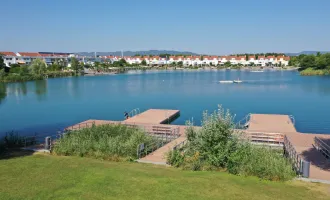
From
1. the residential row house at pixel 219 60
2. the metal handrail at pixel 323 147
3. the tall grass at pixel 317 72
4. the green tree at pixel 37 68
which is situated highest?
the residential row house at pixel 219 60

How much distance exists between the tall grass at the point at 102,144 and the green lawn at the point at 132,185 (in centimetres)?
229

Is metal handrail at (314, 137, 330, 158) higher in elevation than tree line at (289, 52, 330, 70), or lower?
lower

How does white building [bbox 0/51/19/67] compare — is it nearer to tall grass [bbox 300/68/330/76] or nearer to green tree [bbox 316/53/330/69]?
tall grass [bbox 300/68/330/76]

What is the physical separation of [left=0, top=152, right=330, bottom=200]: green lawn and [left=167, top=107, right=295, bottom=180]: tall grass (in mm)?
541

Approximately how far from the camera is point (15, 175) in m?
9.73

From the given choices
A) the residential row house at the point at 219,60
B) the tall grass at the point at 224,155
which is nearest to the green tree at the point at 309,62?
the residential row house at the point at 219,60

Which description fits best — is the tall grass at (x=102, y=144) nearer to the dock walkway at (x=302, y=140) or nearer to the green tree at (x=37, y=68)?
the dock walkway at (x=302, y=140)

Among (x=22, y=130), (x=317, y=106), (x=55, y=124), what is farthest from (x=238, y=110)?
(x=22, y=130)

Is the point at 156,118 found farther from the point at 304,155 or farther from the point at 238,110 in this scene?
the point at 304,155

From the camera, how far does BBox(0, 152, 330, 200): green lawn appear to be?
7.97 metres

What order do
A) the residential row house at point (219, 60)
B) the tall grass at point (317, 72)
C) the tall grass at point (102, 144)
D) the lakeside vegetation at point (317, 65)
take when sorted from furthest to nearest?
the residential row house at point (219, 60) → the lakeside vegetation at point (317, 65) → the tall grass at point (317, 72) → the tall grass at point (102, 144)

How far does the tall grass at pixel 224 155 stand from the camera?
1021 cm

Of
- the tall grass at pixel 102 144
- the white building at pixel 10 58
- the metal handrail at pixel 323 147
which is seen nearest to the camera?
the metal handrail at pixel 323 147

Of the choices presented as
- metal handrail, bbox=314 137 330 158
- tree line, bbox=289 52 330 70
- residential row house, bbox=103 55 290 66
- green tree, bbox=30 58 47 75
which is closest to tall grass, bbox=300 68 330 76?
tree line, bbox=289 52 330 70
